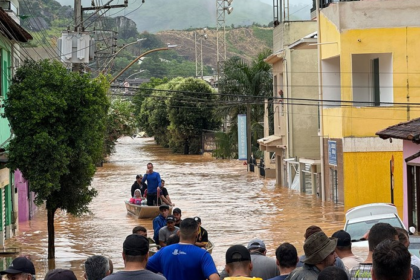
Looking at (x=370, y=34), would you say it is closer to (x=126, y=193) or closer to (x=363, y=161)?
(x=363, y=161)

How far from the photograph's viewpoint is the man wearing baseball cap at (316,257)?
23.0 ft

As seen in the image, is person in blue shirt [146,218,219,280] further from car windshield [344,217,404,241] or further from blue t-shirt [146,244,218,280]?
car windshield [344,217,404,241]

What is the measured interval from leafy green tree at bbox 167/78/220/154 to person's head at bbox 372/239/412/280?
3021 inches

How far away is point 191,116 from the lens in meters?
83.4

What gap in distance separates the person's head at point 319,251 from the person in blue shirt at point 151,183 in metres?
18.2

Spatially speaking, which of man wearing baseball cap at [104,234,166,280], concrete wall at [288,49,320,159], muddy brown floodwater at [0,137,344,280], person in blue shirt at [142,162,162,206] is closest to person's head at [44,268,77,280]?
man wearing baseball cap at [104,234,166,280]

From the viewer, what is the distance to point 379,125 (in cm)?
3341

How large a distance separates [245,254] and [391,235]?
1.26 m

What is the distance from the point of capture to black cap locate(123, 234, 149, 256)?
21.8 feet

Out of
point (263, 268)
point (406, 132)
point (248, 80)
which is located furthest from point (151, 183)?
point (248, 80)

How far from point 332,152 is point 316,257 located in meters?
28.5

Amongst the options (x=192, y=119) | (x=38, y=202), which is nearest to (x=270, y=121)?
(x=192, y=119)

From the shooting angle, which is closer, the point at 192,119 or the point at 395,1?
the point at 395,1

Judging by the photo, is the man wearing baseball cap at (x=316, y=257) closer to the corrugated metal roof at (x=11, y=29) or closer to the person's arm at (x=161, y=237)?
the person's arm at (x=161, y=237)
